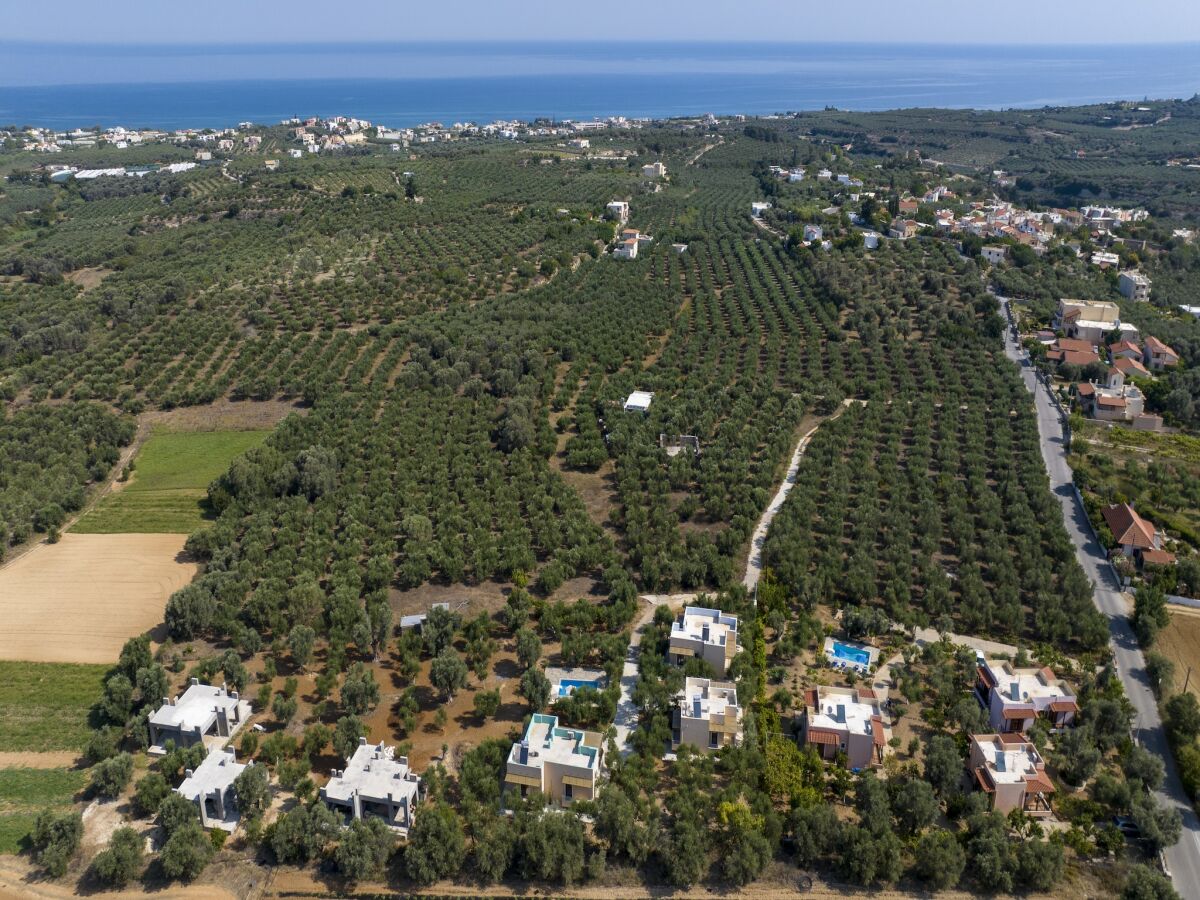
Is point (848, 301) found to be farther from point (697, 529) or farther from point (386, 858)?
point (386, 858)

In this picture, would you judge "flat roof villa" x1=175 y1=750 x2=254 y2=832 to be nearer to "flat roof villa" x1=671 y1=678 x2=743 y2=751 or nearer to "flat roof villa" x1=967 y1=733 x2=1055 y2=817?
"flat roof villa" x1=671 y1=678 x2=743 y2=751

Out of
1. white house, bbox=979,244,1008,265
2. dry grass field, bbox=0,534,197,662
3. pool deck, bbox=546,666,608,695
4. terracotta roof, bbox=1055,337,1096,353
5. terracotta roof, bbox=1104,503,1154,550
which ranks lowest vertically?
dry grass field, bbox=0,534,197,662

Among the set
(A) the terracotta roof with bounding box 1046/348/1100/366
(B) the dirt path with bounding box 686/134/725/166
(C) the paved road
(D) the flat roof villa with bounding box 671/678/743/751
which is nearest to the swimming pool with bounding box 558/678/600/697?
(D) the flat roof villa with bounding box 671/678/743/751

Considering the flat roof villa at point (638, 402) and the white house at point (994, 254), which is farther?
the white house at point (994, 254)

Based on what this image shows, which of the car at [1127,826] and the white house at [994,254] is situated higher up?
the white house at [994,254]

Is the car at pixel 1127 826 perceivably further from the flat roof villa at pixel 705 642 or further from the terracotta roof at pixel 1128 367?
the terracotta roof at pixel 1128 367

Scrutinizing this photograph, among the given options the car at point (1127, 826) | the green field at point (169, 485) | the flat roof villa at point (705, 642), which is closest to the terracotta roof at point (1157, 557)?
the car at point (1127, 826)
